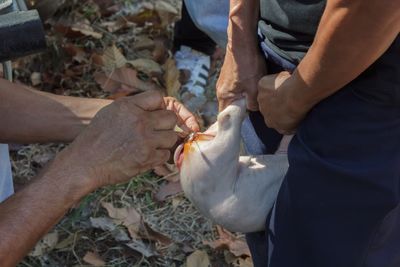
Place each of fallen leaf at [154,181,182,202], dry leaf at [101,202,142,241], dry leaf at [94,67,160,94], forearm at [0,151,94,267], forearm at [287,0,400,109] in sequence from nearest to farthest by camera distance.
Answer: forearm at [287,0,400,109] → forearm at [0,151,94,267] → dry leaf at [101,202,142,241] → fallen leaf at [154,181,182,202] → dry leaf at [94,67,160,94]

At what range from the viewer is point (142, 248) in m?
2.19

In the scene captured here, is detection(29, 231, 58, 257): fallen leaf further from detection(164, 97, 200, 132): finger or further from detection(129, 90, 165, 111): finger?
detection(129, 90, 165, 111): finger

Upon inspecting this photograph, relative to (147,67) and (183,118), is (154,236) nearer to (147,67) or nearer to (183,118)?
(183,118)

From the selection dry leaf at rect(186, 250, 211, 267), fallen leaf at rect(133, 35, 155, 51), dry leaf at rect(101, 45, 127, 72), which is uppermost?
dry leaf at rect(101, 45, 127, 72)

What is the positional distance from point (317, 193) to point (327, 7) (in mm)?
342

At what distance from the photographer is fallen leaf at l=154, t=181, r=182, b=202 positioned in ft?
7.84

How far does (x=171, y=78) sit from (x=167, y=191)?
57 centimetres

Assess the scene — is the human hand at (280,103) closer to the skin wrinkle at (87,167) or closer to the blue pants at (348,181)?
the blue pants at (348,181)

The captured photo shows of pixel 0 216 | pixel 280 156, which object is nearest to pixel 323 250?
pixel 280 156

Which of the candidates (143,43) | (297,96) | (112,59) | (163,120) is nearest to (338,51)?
(297,96)

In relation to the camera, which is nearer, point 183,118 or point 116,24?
point 183,118

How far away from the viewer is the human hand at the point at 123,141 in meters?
1.47

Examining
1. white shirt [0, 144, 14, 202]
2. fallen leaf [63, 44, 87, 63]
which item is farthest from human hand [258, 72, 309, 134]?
fallen leaf [63, 44, 87, 63]

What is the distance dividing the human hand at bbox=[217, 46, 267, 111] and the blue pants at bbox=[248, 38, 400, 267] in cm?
17
